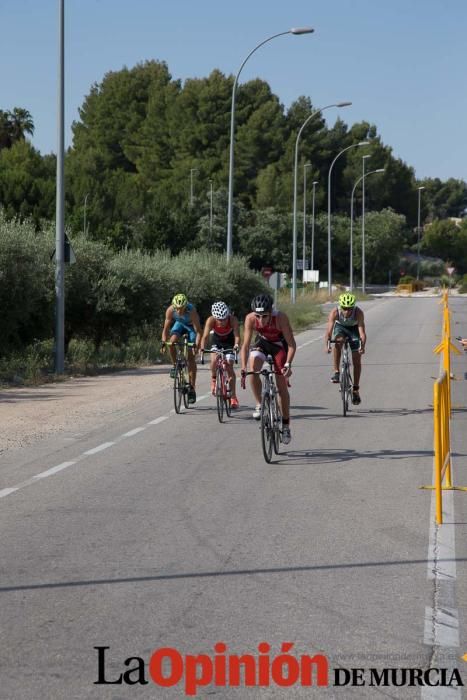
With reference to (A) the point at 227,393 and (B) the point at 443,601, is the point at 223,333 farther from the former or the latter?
(B) the point at 443,601

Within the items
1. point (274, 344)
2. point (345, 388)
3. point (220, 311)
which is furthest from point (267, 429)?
point (345, 388)

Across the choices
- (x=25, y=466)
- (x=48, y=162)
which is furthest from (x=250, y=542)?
(x=48, y=162)

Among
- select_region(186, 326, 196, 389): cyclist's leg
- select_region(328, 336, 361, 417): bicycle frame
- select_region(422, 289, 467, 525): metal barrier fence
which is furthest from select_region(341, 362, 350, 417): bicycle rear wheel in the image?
select_region(422, 289, 467, 525): metal barrier fence

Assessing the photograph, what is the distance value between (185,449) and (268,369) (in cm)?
135

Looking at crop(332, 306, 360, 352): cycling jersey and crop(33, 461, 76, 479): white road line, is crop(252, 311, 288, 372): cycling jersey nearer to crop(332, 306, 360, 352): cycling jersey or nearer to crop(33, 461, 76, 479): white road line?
crop(33, 461, 76, 479): white road line

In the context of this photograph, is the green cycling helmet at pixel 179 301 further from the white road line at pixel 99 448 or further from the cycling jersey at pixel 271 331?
the cycling jersey at pixel 271 331

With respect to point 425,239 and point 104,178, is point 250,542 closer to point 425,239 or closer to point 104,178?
point 104,178

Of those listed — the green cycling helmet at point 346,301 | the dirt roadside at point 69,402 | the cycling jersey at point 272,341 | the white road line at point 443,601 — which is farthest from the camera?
the green cycling helmet at point 346,301

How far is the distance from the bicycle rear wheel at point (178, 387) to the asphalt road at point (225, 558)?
2408mm

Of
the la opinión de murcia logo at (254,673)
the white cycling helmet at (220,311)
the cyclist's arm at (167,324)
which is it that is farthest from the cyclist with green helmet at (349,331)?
the la opinión de murcia logo at (254,673)

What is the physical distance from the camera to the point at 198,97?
337 feet

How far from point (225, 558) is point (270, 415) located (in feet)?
14.6

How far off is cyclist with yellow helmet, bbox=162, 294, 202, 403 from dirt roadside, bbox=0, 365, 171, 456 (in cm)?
117

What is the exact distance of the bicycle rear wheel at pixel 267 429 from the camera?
39.2 feet
